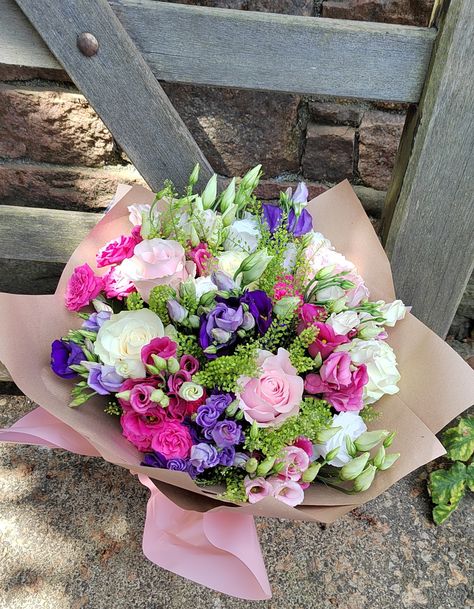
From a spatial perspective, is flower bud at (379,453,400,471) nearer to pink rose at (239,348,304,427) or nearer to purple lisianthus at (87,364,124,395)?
pink rose at (239,348,304,427)

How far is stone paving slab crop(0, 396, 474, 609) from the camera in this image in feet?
4.48

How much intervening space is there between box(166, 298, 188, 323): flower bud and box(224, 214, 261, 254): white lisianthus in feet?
0.69

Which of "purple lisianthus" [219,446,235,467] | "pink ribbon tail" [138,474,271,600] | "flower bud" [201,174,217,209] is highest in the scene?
"flower bud" [201,174,217,209]

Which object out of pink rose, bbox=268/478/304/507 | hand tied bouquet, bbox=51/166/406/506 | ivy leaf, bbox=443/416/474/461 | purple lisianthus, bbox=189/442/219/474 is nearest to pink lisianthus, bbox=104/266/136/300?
hand tied bouquet, bbox=51/166/406/506

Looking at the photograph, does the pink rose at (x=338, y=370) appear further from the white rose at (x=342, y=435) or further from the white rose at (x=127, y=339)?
the white rose at (x=127, y=339)

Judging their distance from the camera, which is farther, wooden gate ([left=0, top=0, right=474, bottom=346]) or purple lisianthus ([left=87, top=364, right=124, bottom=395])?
wooden gate ([left=0, top=0, right=474, bottom=346])

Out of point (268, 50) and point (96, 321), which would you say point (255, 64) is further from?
point (96, 321)

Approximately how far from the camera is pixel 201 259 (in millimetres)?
1122

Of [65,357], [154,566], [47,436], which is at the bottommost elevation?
[154,566]

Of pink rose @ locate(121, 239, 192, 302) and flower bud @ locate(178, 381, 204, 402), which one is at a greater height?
pink rose @ locate(121, 239, 192, 302)

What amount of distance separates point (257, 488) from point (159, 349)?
300 millimetres

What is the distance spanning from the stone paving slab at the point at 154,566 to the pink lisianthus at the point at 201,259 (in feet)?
2.57

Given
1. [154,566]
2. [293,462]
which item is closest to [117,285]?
[293,462]

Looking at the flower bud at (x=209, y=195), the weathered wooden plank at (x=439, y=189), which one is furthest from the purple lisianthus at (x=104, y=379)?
the weathered wooden plank at (x=439, y=189)
